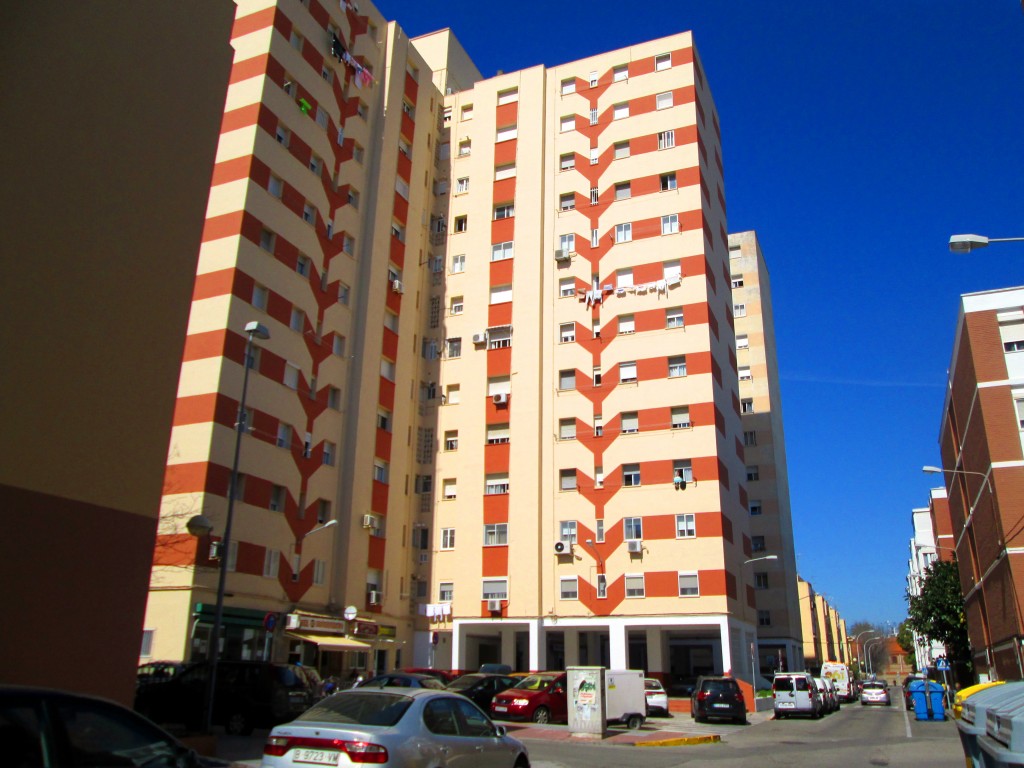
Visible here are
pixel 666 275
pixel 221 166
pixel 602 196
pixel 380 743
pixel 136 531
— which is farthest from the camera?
pixel 602 196

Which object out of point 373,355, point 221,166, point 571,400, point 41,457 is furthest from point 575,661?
point 41,457

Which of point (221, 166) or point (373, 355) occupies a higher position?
point (221, 166)

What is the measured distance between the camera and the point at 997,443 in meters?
34.0

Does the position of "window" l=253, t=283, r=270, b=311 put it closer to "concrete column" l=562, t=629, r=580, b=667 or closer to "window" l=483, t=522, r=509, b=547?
"window" l=483, t=522, r=509, b=547

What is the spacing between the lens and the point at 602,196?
4381 cm

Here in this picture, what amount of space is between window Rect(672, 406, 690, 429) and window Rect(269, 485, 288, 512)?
58.8ft

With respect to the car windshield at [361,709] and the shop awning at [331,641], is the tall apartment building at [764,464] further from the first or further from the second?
the car windshield at [361,709]

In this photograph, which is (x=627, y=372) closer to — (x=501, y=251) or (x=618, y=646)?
(x=501, y=251)

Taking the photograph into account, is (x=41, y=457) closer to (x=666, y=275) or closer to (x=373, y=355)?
(x=373, y=355)

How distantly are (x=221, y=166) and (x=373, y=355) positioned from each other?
1069cm

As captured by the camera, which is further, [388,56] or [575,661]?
[388,56]

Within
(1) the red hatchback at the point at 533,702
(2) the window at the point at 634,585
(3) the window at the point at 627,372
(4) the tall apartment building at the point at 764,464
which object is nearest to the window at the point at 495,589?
(2) the window at the point at 634,585

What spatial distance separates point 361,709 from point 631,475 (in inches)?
1209

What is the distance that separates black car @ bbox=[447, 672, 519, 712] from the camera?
86.9 ft
